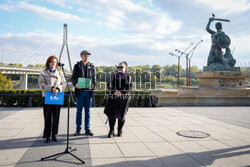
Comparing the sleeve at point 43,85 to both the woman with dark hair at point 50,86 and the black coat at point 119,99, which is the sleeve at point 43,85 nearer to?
the woman with dark hair at point 50,86

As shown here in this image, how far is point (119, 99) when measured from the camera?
5.56 meters

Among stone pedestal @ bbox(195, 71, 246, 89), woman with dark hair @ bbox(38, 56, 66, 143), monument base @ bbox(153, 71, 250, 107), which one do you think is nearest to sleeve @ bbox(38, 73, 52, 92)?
woman with dark hair @ bbox(38, 56, 66, 143)

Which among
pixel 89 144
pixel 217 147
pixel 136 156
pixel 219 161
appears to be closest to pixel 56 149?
pixel 89 144

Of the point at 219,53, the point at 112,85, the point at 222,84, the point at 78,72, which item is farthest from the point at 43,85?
the point at 219,53

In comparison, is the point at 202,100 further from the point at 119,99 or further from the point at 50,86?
the point at 50,86

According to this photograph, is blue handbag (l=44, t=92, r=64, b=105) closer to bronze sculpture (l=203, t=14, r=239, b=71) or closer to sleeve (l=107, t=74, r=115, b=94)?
sleeve (l=107, t=74, r=115, b=94)

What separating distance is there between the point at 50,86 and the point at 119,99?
1.76 meters

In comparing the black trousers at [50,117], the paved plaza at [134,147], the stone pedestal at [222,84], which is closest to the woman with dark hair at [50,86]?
the black trousers at [50,117]

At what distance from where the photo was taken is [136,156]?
13.2 ft

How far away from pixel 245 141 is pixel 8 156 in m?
5.36

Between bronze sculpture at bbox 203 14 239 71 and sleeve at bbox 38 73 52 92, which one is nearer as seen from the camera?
sleeve at bbox 38 73 52 92

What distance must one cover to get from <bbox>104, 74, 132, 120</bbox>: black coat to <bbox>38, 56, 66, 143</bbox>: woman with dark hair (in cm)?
127

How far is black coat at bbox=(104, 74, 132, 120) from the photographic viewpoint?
557 cm

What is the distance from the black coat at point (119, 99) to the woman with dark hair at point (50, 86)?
Answer: 1.27 meters
